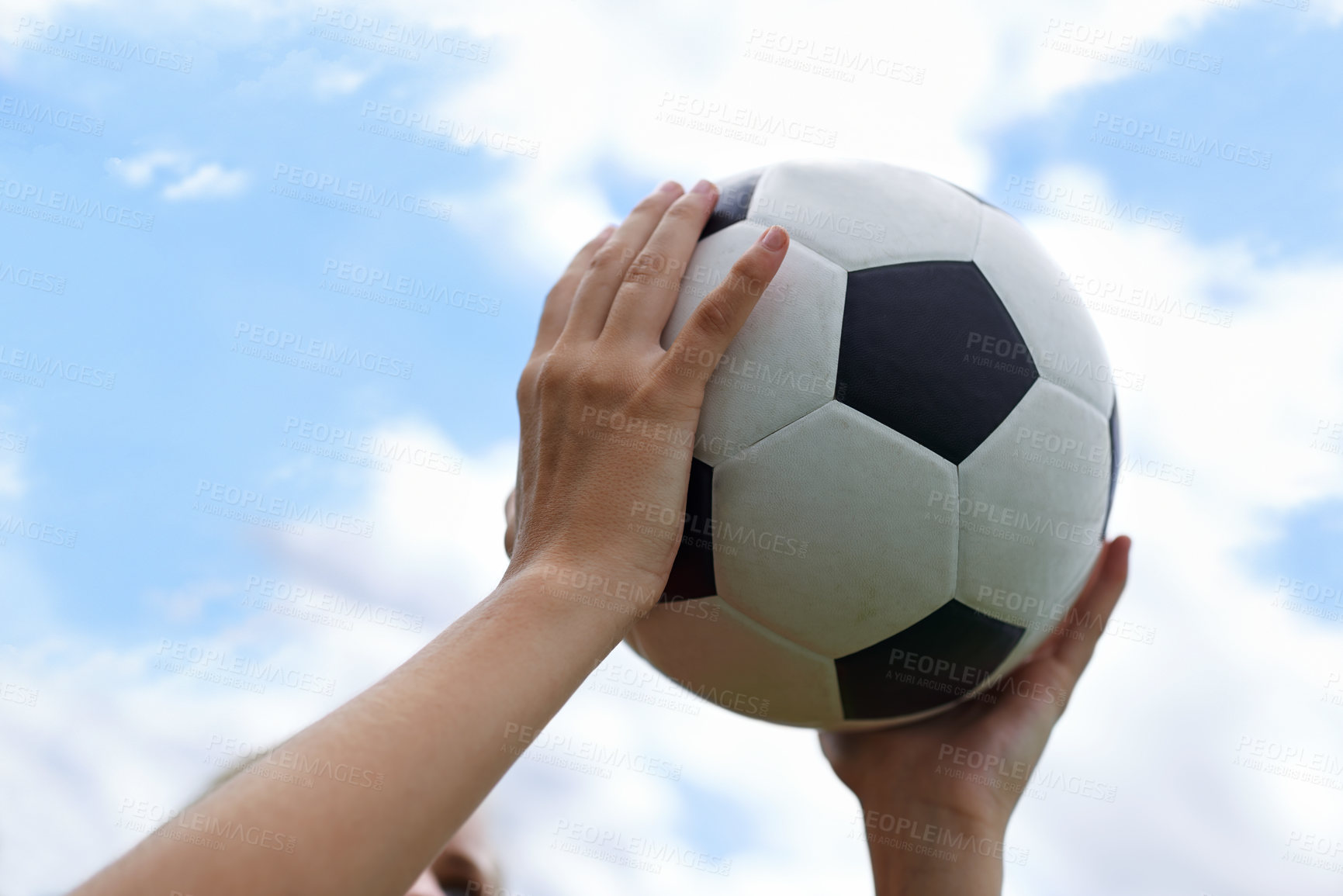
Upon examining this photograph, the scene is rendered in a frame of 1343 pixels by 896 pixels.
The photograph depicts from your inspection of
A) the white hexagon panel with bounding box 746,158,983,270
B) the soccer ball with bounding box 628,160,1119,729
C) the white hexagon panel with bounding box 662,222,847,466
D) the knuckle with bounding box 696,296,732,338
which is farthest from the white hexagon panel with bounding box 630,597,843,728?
the white hexagon panel with bounding box 746,158,983,270

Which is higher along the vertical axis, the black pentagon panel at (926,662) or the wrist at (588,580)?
the wrist at (588,580)

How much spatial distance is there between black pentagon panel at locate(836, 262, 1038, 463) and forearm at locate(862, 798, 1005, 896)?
4.14ft

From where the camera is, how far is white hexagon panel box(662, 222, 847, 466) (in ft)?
6.70

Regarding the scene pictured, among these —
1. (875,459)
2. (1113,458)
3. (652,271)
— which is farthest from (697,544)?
(1113,458)

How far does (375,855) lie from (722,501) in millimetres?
1046

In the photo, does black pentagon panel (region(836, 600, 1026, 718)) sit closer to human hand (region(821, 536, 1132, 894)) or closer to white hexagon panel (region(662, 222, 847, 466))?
human hand (region(821, 536, 1132, 894))

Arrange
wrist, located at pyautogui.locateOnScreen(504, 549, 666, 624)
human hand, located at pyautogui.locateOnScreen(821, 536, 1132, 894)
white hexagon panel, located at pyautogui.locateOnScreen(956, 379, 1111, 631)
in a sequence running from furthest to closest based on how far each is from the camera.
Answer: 1. human hand, located at pyautogui.locateOnScreen(821, 536, 1132, 894)
2. white hexagon panel, located at pyautogui.locateOnScreen(956, 379, 1111, 631)
3. wrist, located at pyautogui.locateOnScreen(504, 549, 666, 624)

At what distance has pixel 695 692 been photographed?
247 cm

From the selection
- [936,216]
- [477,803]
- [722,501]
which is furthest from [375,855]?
[936,216]

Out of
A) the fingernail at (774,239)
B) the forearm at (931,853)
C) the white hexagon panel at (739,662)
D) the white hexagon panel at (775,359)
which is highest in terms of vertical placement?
the fingernail at (774,239)

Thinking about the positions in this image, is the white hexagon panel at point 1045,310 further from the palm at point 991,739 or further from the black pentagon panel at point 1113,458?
the palm at point 991,739

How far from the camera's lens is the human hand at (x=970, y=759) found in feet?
8.74

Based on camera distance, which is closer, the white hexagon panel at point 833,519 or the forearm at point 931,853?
the white hexagon panel at point 833,519
